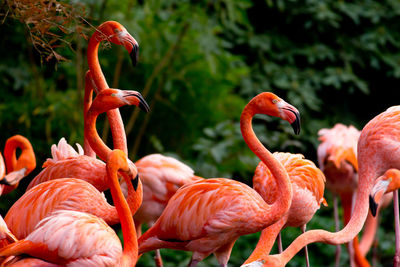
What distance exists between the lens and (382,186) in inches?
133

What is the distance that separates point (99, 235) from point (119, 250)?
0.12 m

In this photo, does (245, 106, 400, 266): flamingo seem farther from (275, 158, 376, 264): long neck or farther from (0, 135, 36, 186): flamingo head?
(0, 135, 36, 186): flamingo head

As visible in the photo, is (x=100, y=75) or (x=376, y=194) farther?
(x=100, y=75)

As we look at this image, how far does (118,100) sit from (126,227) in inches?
25.4

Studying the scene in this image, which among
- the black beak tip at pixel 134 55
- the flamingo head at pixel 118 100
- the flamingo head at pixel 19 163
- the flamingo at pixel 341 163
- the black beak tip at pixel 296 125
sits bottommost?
the flamingo at pixel 341 163

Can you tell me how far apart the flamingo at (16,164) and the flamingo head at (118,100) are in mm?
660

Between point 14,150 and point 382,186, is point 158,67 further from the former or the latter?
point 382,186

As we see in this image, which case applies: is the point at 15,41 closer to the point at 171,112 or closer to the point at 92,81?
the point at 171,112

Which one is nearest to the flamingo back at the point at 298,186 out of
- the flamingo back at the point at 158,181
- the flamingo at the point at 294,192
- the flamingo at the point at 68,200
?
the flamingo at the point at 294,192

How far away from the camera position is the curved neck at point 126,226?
3031 millimetres

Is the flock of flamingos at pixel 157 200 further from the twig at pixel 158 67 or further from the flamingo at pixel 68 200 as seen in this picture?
the twig at pixel 158 67

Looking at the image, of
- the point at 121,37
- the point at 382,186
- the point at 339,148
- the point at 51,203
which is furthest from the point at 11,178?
the point at 339,148

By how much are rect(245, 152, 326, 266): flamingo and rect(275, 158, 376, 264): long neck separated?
25 cm

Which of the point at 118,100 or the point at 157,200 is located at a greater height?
the point at 118,100
